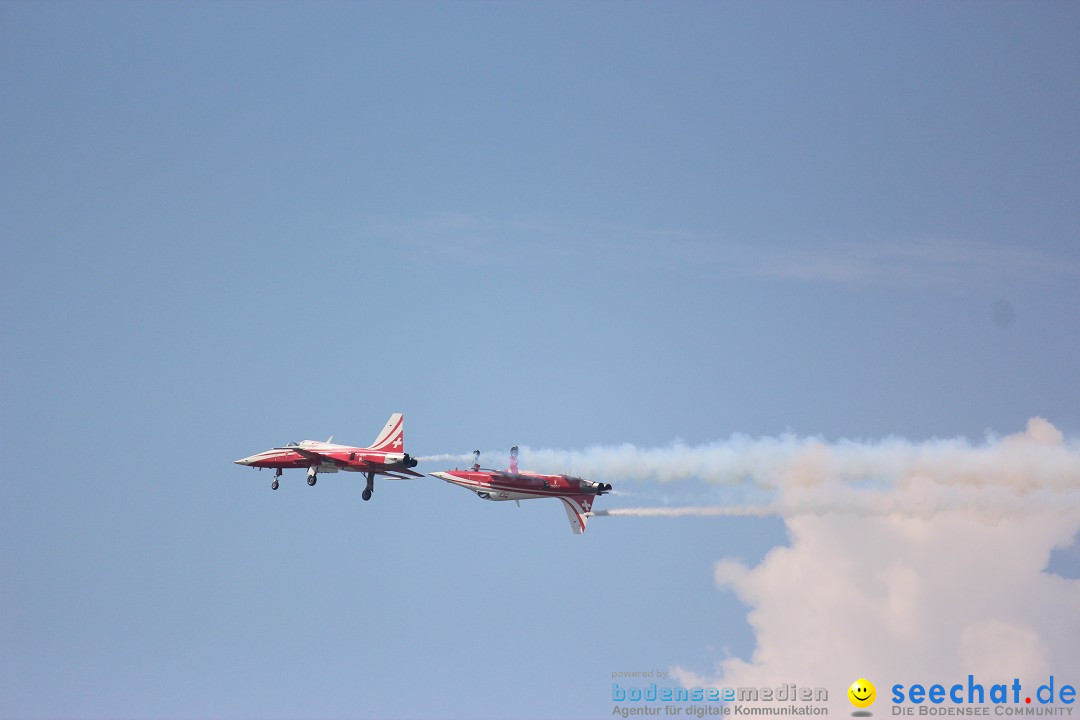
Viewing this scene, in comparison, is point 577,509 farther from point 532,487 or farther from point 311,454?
point 311,454

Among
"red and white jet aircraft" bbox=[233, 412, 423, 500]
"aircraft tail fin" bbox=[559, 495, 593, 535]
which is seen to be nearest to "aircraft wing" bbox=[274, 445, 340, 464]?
"red and white jet aircraft" bbox=[233, 412, 423, 500]

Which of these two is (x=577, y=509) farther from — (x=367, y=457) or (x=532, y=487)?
(x=367, y=457)

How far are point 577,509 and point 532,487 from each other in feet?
10.9

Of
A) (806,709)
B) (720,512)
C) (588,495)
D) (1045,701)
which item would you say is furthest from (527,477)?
(1045,701)

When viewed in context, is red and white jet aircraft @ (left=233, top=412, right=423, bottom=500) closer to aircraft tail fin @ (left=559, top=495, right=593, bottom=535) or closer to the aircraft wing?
the aircraft wing

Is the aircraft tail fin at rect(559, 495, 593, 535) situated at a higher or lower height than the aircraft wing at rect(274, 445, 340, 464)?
lower

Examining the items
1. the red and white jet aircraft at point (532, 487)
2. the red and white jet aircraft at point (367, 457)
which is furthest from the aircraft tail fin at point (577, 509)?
the red and white jet aircraft at point (367, 457)

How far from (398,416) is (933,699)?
125 feet

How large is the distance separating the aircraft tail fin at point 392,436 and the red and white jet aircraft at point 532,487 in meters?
4.32

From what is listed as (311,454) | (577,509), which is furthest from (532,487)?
(311,454)

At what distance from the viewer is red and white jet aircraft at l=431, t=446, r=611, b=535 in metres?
106

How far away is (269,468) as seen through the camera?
114m

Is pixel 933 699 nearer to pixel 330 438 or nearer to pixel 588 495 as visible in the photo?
pixel 588 495

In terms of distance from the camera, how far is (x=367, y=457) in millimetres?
106688
